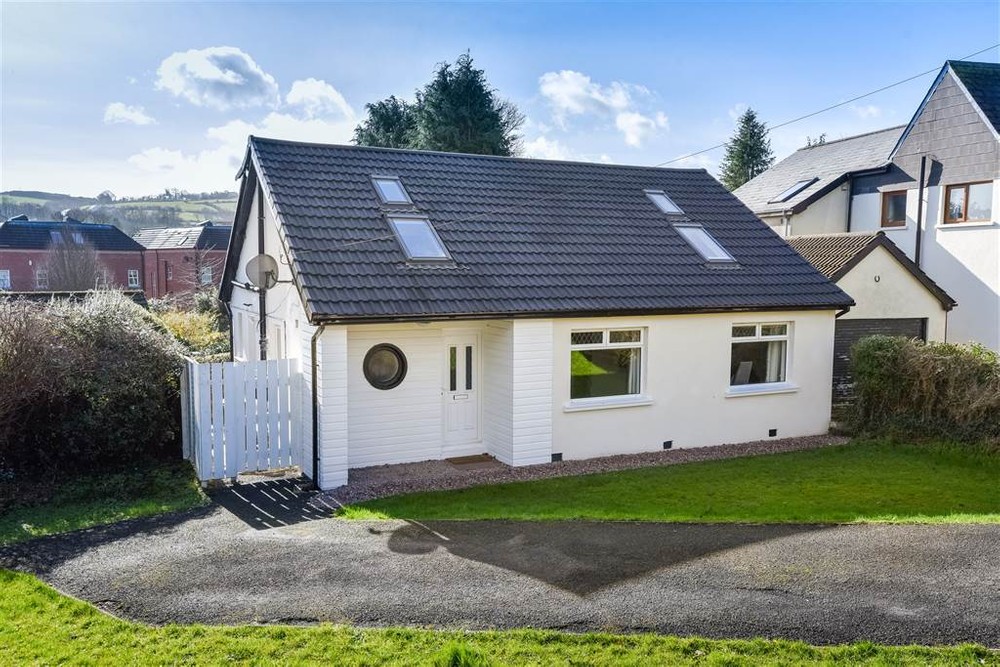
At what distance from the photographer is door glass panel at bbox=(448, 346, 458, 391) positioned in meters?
13.4

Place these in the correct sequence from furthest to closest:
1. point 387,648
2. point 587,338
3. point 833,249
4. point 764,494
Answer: point 833,249, point 587,338, point 764,494, point 387,648

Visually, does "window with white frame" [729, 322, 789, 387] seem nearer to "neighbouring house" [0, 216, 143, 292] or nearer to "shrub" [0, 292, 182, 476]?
"shrub" [0, 292, 182, 476]

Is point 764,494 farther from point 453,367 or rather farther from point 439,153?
point 439,153

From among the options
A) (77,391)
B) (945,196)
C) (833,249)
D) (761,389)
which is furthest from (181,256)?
(761,389)

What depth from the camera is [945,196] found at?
71.6 feet

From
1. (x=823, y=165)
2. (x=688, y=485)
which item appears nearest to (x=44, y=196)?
(x=823, y=165)

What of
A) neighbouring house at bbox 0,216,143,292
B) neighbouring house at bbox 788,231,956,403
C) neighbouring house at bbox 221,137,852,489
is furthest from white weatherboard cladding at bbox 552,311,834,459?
neighbouring house at bbox 0,216,143,292

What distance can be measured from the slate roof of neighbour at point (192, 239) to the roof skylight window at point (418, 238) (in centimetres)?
4585

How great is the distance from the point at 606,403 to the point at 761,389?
3.65m

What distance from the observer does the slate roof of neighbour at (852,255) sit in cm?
1786

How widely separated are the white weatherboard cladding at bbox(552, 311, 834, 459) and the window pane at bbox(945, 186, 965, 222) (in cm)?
902

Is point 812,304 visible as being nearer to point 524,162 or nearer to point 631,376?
point 631,376

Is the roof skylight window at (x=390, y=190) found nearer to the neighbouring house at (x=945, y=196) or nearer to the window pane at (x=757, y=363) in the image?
the window pane at (x=757, y=363)

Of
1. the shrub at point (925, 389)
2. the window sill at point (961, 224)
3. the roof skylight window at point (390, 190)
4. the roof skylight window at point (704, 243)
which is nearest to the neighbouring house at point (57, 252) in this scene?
the roof skylight window at point (390, 190)
